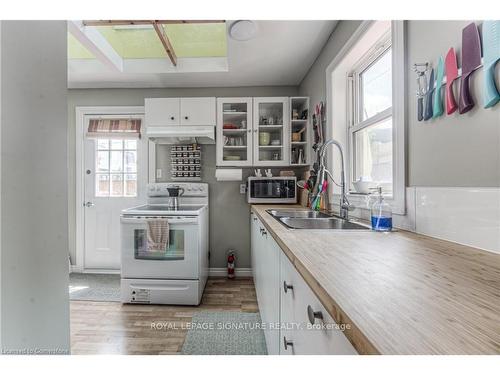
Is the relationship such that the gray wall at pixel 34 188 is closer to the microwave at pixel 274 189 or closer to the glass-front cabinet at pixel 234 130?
the glass-front cabinet at pixel 234 130

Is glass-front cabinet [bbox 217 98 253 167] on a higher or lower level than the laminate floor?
higher

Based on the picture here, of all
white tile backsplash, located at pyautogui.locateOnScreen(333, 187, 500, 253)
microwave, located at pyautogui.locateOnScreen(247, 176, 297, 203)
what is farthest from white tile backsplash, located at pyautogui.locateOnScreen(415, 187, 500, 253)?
microwave, located at pyautogui.locateOnScreen(247, 176, 297, 203)

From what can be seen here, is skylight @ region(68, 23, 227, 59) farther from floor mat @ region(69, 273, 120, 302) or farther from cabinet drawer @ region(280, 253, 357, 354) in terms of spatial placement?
floor mat @ region(69, 273, 120, 302)

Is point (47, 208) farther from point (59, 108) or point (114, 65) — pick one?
point (114, 65)

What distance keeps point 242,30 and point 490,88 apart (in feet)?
5.34

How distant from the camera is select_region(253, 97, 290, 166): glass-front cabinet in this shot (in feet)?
9.12

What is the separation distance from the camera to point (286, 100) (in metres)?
2.77

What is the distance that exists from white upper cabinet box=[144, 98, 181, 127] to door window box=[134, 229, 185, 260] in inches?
48.4

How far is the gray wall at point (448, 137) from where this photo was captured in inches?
31.1

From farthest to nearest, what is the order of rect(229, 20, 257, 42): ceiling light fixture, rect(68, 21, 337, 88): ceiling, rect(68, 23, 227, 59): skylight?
rect(68, 23, 227, 59): skylight < rect(68, 21, 337, 88): ceiling < rect(229, 20, 257, 42): ceiling light fixture

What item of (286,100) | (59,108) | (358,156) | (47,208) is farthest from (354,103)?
(47,208)

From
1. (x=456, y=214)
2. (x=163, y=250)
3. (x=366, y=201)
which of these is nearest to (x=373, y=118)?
(x=366, y=201)

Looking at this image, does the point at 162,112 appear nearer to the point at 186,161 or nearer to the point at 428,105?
the point at 186,161

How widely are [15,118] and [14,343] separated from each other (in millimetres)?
678
